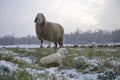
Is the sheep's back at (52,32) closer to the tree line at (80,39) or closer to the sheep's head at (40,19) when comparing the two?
the sheep's head at (40,19)

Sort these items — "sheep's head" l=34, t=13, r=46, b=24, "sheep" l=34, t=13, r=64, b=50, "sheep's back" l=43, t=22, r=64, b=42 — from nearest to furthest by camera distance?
"sheep's head" l=34, t=13, r=46, b=24 < "sheep" l=34, t=13, r=64, b=50 < "sheep's back" l=43, t=22, r=64, b=42

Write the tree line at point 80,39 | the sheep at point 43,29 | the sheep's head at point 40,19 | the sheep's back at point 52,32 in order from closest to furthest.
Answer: the sheep's head at point 40,19, the sheep at point 43,29, the sheep's back at point 52,32, the tree line at point 80,39

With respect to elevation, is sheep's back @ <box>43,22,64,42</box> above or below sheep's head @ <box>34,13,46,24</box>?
below

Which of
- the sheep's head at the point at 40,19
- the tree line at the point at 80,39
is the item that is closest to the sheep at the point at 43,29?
the sheep's head at the point at 40,19

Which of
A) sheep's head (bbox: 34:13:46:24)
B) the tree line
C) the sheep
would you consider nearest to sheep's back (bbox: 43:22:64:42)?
the sheep

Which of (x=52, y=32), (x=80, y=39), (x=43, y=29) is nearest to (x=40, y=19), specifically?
(x=43, y=29)

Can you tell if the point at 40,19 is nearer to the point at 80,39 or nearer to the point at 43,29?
the point at 43,29

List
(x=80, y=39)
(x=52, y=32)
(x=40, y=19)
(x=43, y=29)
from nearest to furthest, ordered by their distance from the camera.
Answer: (x=40, y=19)
(x=43, y=29)
(x=52, y=32)
(x=80, y=39)

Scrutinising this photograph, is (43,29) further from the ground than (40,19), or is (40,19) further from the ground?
(40,19)

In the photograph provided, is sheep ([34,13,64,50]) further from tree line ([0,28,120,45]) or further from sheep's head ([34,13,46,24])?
tree line ([0,28,120,45])

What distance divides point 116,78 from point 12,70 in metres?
2.48

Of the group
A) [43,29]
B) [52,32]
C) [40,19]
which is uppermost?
[40,19]

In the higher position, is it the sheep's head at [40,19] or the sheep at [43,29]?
the sheep's head at [40,19]

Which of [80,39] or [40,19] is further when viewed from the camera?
[80,39]
